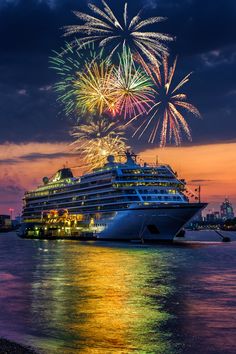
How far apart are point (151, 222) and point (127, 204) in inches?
280

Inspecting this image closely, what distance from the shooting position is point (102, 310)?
30.0m

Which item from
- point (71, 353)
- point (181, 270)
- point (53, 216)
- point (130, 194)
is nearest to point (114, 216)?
point (130, 194)

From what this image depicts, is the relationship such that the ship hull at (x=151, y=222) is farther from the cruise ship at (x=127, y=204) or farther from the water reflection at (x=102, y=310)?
the water reflection at (x=102, y=310)

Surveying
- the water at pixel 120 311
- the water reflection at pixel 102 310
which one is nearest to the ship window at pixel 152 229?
the water reflection at pixel 102 310

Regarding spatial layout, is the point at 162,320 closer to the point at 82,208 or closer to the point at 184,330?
the point at 184,330

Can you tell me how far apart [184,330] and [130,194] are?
304 ft

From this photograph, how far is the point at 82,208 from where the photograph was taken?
13738 cm

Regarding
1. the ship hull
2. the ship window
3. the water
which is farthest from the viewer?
the ship window

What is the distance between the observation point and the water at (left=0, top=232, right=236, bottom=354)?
21703mm

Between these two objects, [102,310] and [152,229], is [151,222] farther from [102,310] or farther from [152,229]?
[102,310]

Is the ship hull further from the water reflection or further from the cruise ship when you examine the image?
the water reflection

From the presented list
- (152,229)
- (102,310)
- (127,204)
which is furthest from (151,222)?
(102,310)

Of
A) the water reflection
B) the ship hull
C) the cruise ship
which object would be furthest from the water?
the cruise ship

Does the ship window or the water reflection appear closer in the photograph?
the water reflection
